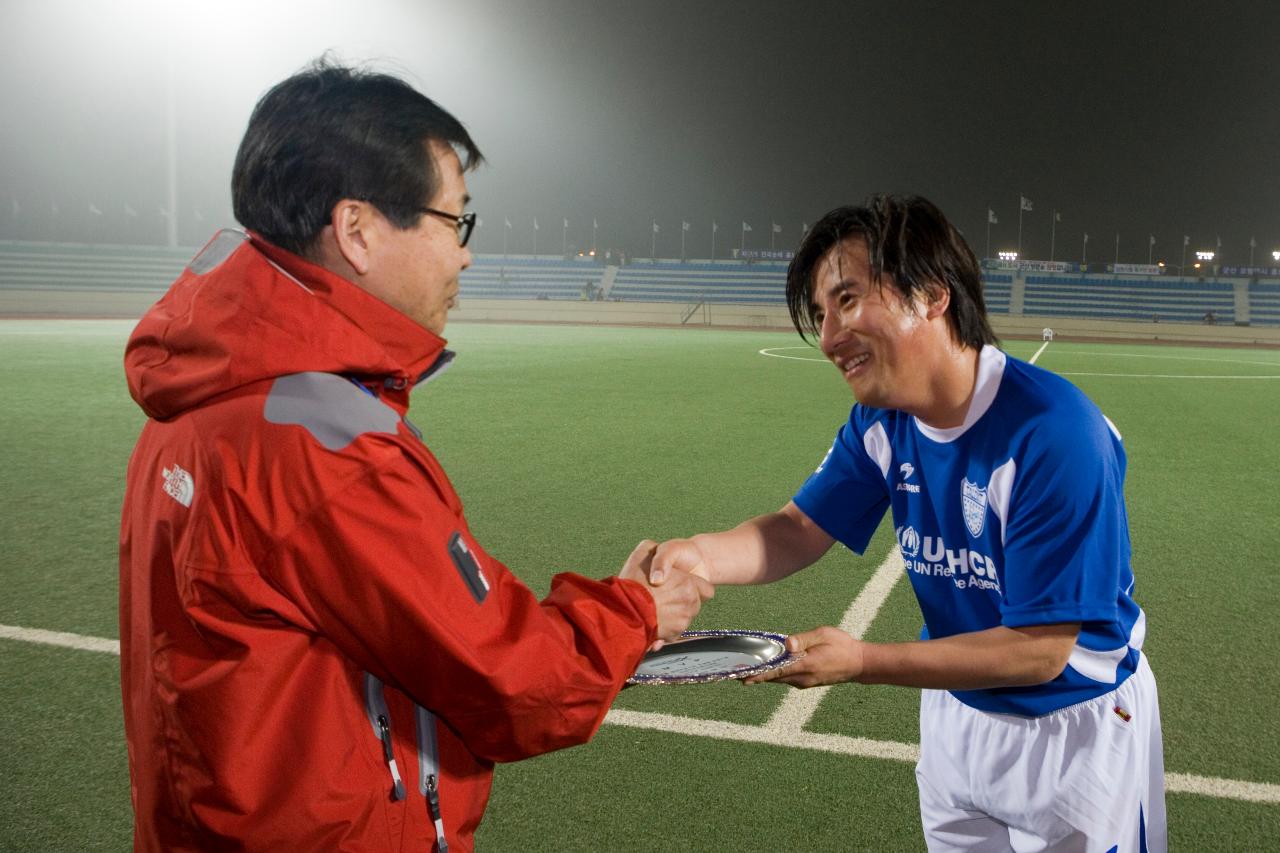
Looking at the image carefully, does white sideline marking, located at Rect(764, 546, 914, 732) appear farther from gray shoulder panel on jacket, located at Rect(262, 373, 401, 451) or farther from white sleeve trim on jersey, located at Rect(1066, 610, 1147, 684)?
gray shoulder panel on jacket, located at Rect(262, 373, 401, 451)

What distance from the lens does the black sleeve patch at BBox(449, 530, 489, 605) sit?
141 cm

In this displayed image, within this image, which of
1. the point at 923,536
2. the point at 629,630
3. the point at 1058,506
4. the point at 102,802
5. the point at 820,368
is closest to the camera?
the point at 629,630

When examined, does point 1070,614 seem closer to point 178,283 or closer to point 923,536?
point 923,536

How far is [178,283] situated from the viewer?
1569 mm

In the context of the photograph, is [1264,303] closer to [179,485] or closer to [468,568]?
[468,568]

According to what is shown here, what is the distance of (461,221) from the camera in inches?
70.6

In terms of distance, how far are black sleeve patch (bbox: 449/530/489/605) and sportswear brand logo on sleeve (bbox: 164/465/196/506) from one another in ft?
1.20

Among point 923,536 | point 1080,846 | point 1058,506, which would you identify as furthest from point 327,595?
point 1080,846

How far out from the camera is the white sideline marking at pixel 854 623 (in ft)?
13.5

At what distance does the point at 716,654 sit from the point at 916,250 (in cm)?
96

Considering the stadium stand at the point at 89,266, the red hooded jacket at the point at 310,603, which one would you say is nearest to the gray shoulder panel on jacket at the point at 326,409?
the red hooded jacket at the point at 310,603

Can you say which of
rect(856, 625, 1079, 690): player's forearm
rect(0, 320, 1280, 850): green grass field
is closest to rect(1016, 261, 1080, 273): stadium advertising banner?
rect(0, 320, 1280, 850): green grass field

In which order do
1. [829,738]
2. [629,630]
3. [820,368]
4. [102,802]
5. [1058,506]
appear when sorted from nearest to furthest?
[629,630] < [1058,506] < [102,802] < [829,738] < [820,368]

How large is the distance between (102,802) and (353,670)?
252 cm
